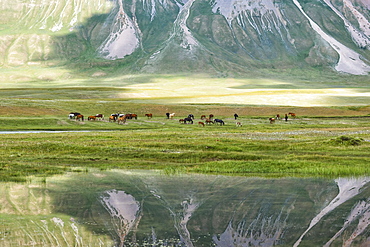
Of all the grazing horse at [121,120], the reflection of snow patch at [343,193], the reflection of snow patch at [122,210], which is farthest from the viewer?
the grazing horse at [121,120]

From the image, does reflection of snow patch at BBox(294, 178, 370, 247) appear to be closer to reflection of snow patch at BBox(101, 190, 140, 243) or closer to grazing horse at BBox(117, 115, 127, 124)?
reflection of snow patch at BBox(101, 190, 140, 243)

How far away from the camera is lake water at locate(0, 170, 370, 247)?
2072 centimetres

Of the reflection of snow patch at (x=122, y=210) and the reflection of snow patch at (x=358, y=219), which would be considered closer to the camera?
the reflection of snow patch at (x=358, y=219)

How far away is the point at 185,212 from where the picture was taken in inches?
977

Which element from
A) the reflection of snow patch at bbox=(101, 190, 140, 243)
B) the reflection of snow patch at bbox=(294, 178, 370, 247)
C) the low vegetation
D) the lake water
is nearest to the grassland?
the low vegetation

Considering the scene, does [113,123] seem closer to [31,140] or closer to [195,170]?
[31,140]

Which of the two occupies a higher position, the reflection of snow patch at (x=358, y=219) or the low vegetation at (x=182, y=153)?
the reflection of snow patch at (x=358, y=219)

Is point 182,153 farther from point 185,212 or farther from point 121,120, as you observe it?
point 121,120

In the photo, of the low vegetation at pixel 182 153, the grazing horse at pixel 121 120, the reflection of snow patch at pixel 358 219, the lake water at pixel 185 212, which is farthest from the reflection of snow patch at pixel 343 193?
the grazing horse at pixel 121 120

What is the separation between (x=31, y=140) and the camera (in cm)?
5375

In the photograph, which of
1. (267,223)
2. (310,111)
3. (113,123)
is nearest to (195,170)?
(267,223)

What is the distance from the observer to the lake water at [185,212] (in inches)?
816

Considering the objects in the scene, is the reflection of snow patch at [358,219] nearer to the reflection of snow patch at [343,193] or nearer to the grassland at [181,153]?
the reflection of snow patch at [343,193]

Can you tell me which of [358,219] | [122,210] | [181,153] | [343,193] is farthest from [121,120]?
[358,219]
